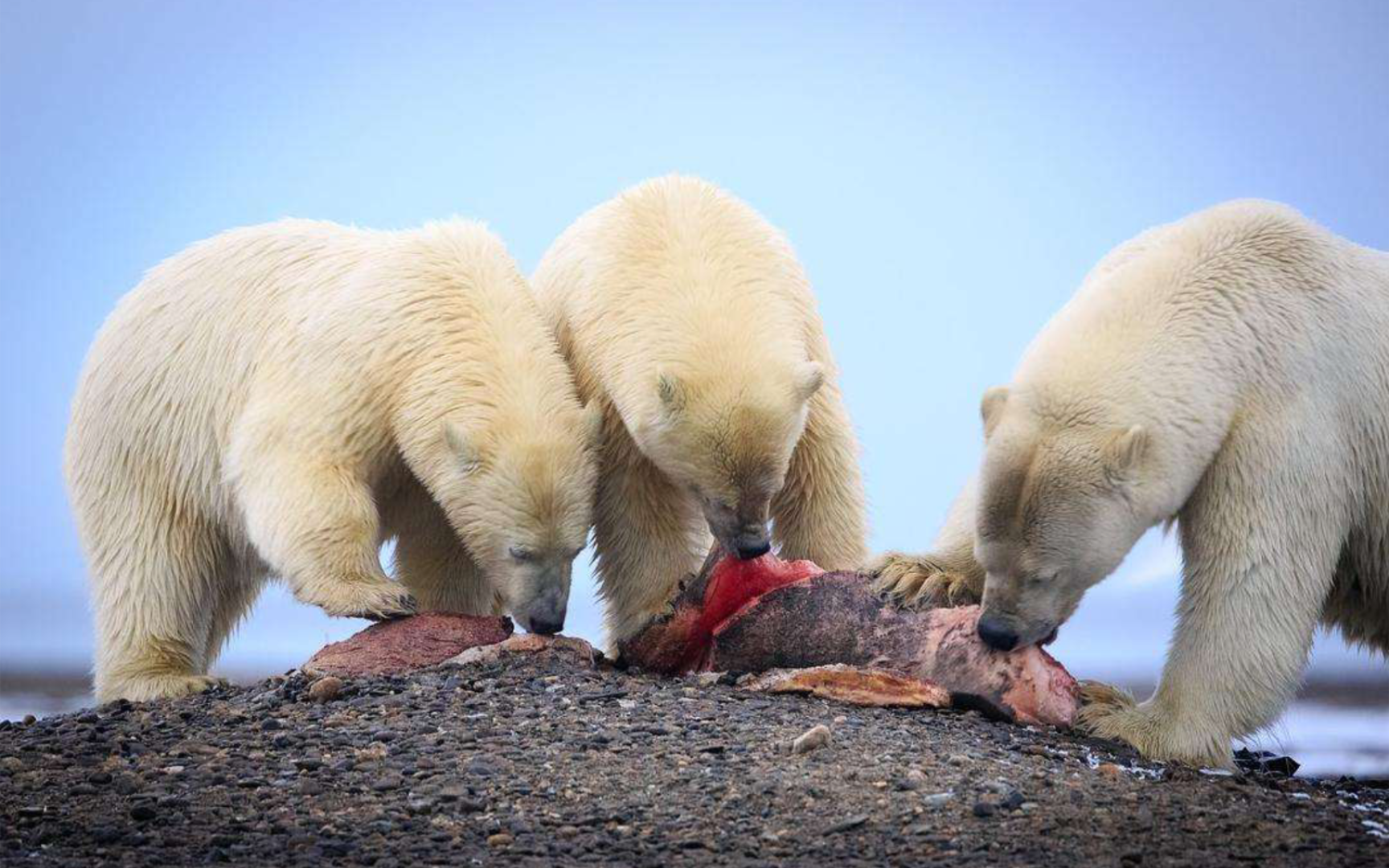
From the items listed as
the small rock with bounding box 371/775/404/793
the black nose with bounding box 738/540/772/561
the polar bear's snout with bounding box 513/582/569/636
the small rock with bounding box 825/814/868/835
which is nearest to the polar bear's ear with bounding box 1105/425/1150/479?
the black nose with bounding box 738/540/772/561

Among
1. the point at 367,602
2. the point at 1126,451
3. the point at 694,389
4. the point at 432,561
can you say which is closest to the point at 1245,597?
the point at 1126,451

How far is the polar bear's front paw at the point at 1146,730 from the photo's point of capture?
719cm

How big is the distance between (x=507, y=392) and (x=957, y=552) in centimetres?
224

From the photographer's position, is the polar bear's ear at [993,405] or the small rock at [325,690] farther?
the small rock at [325,690]

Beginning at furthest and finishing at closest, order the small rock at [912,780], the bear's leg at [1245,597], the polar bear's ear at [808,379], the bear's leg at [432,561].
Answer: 1. the bear's leg at [432,561]
2. the polar bear's ear at [808,379]
3. the bear's leg at [1245,597]
4. the small rock at [912,780]

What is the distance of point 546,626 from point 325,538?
1100 mm

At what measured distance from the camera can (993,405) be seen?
7.23m

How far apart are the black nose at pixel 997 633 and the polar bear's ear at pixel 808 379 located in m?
1.28

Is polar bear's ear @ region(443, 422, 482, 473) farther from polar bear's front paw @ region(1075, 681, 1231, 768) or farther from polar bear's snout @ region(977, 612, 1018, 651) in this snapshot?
polar bear's front paw @ region(1075, 681, 1231, 768)

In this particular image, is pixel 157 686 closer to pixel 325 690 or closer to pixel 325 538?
pixel 325 538

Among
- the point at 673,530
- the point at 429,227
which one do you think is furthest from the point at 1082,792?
the point at 429,227

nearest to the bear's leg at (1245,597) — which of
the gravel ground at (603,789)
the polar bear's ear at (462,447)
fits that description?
the gravel ground at (603,789)

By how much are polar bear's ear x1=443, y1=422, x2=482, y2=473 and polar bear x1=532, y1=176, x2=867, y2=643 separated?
0.72 meters

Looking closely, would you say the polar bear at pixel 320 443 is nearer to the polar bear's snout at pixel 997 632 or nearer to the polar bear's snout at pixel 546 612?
the polar bear's snout at pixel 546 612
